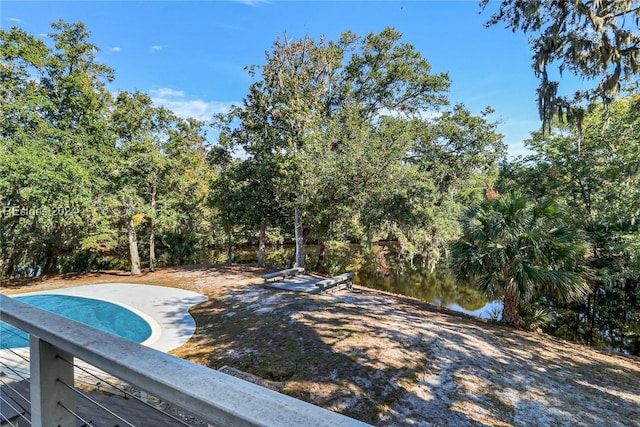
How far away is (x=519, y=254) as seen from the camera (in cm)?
668

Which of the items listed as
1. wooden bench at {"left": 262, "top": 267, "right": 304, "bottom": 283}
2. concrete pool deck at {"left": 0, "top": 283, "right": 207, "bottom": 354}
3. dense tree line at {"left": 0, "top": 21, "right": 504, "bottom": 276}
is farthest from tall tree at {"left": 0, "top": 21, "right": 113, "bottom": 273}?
wooden bench at {"left": 262, "top": 267, "right": 304, "bottom": 283}

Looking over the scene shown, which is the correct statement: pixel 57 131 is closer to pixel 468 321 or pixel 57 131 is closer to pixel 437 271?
pixel 468 321

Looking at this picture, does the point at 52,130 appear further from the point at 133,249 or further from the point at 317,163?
the point at 317,163

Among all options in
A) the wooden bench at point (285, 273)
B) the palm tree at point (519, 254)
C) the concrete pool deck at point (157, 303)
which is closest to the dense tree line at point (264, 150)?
the wooden bench at point (285, 273)

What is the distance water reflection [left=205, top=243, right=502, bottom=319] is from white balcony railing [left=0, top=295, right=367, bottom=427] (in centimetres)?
1010

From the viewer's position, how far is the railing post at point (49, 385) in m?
0.94

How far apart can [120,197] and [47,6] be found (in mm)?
5756

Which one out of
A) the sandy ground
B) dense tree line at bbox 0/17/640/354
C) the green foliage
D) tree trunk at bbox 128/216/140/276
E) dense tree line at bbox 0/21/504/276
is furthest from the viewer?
tree trunk at bbox 128/216/140/276

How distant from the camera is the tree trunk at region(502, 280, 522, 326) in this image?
22.4 ft

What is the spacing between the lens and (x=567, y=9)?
18.0ft

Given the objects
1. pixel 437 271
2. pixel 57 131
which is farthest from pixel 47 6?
pixel 437 271

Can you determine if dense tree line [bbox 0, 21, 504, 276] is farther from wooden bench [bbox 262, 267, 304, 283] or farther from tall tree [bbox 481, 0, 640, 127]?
tall tree [bbox 481, 0, 640, 127]

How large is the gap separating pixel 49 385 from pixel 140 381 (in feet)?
1.75

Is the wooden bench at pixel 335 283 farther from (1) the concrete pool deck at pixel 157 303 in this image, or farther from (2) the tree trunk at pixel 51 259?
(2) the tree trunk at pixel 51 259
